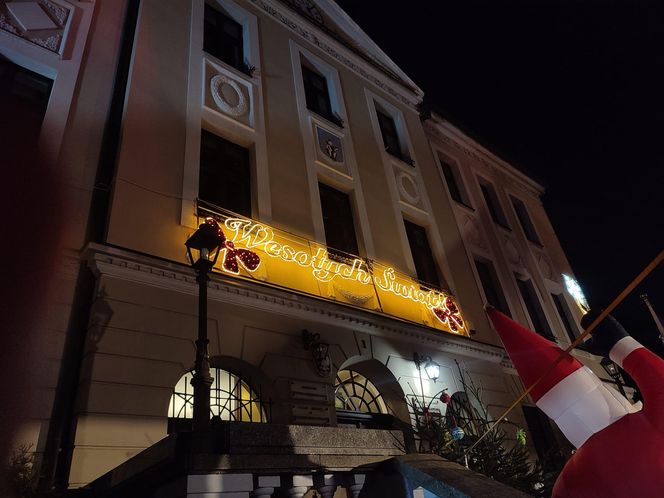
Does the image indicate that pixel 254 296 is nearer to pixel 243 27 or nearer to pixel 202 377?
pixel 202 377

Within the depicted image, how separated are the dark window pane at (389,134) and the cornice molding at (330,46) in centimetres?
107

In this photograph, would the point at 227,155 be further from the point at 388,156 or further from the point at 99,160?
the point at 388,156

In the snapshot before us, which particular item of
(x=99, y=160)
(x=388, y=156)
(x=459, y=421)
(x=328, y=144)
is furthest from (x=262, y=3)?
→ (x=459, y=421)

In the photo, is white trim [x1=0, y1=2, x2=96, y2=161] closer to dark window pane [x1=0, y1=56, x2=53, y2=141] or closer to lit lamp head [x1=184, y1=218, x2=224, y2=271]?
dark window pane [x1=0, y1=56, x2=53, y2=141]

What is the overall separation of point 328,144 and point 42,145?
22.8 feet

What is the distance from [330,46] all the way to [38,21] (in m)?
9.02

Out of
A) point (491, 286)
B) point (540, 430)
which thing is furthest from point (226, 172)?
point (540, 430)

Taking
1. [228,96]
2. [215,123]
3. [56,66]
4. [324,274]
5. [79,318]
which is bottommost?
[79,318]

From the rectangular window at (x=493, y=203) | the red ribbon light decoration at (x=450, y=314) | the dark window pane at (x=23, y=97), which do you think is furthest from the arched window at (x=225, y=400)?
the rectangular window at (x=493, y=203)

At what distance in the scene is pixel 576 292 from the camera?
786 inches

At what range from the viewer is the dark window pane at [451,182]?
17.6 metres

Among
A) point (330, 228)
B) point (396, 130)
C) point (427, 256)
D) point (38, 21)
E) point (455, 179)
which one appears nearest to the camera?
point (38, 21)

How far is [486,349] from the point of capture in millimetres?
12297

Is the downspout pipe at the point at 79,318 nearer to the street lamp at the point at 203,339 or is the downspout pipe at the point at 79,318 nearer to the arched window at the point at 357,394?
the street lamp at the point at 203,339
